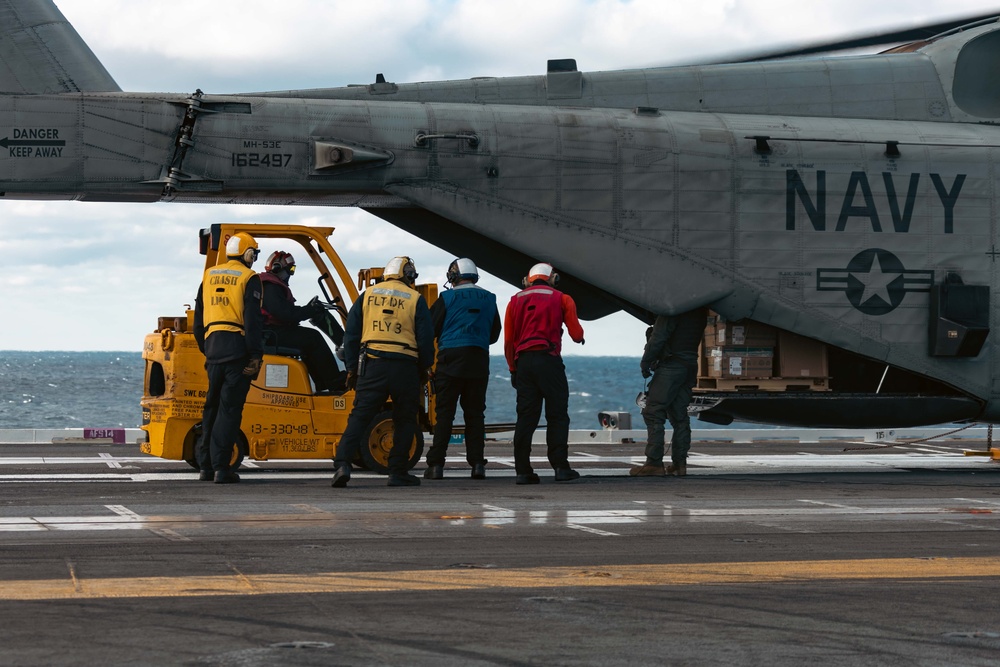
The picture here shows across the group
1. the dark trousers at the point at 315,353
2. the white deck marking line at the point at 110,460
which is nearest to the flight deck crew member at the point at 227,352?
the dark trousers at the point at 315,353

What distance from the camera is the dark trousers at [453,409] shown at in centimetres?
1109

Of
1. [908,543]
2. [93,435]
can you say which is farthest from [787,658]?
[93,435]

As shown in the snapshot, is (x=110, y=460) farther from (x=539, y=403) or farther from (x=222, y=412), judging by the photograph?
(x=539, y=403)

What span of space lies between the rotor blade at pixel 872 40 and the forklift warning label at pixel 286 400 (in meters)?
5.78

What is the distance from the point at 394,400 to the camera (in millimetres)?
10539

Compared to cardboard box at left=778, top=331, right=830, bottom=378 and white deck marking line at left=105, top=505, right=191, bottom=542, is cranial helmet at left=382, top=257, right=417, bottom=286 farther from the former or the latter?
cardboard box at left=778, top=331, right=830, bottom=378

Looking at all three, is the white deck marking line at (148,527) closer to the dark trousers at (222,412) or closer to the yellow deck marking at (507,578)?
the yellow deck marking at (507,578)

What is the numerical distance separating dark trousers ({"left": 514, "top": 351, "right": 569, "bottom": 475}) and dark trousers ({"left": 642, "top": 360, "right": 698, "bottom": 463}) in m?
1.20

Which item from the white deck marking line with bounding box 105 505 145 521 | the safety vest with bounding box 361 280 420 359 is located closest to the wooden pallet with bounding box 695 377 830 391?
the safety vest with bounding box 361 280 420 359

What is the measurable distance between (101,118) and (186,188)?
106cm

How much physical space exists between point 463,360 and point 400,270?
3.40 feet

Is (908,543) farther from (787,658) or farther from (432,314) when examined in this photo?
(432,314)

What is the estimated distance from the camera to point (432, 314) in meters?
11.2

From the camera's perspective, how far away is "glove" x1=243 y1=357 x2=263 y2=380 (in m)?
10.5
